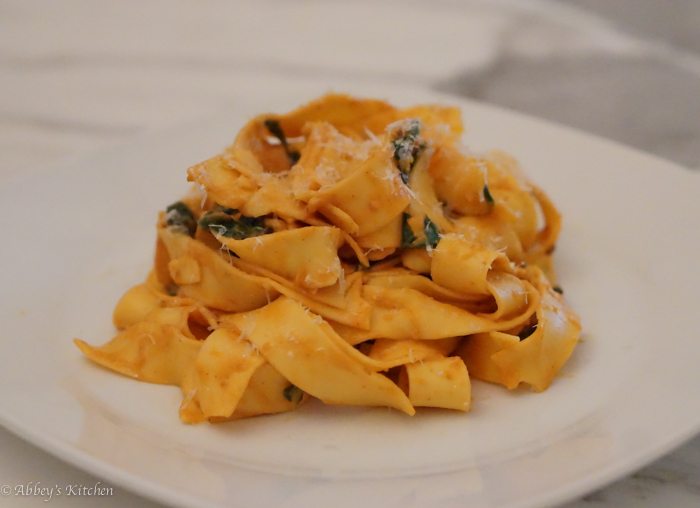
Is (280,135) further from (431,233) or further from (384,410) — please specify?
(384,410)

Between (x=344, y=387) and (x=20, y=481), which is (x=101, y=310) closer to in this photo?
(x=20, y=481)

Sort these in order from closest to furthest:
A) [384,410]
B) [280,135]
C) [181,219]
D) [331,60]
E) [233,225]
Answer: [384,410] < [233,225] < [181,219] < [280,135] < [331,60]

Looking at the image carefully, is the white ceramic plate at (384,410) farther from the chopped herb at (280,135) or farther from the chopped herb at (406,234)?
the chopped herb at (280,135)

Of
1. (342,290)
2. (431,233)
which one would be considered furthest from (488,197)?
(342,290)

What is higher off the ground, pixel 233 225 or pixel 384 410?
pixel 233 225

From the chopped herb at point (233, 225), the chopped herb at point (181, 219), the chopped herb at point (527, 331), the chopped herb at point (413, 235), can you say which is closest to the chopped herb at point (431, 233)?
the chopped herb at point (413, 235)

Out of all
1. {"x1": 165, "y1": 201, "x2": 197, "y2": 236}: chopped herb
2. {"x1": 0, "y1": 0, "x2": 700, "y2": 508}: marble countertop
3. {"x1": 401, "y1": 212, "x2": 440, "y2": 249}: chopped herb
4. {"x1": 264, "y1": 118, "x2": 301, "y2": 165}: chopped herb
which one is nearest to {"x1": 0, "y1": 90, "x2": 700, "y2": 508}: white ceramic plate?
{"x1": 165, "y1": 201, "x2": 197, "y2": 236}: chopped herb

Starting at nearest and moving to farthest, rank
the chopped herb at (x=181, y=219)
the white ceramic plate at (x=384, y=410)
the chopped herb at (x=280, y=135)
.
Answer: the white ceramic plate at (x=384, y=410), the chopped herb at (x=181, y=219), the chopped herb at (x=280, y=135)
